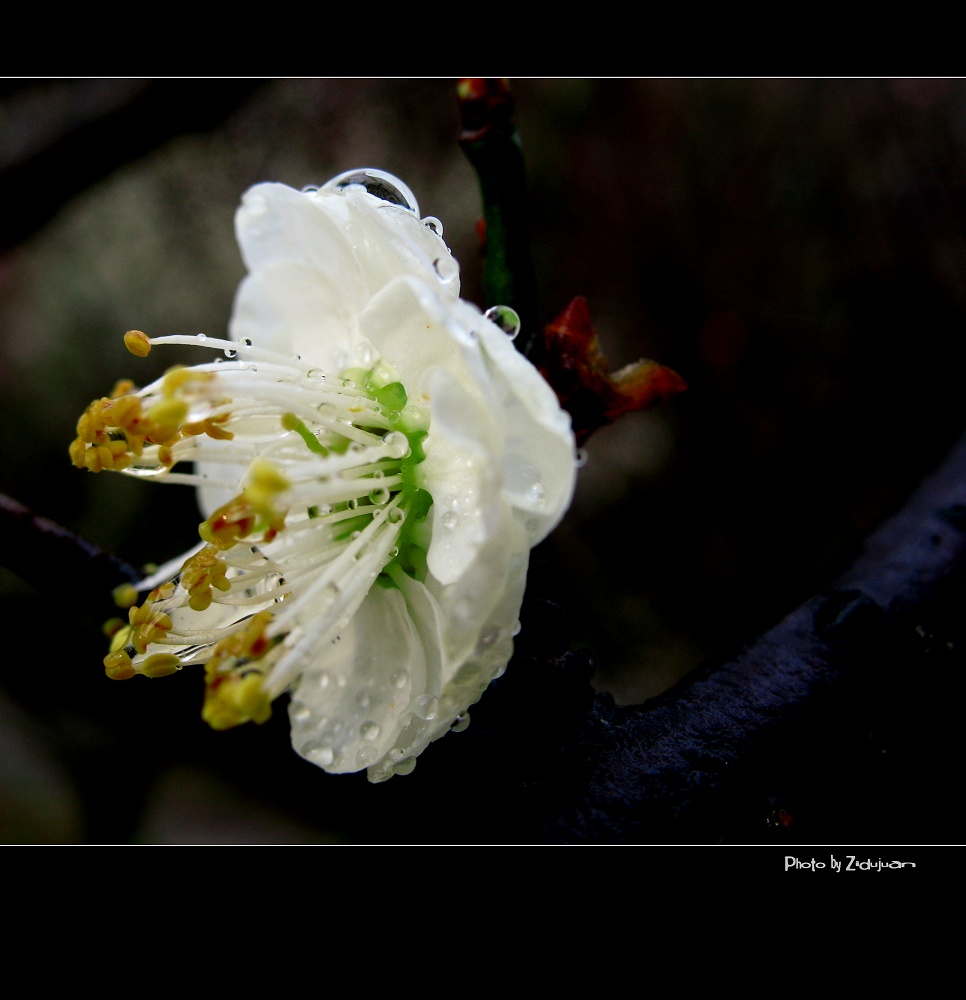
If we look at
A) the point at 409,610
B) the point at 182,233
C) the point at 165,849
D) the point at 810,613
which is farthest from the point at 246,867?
the point at 182,233

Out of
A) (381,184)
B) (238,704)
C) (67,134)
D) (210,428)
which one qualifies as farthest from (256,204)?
(67,134)

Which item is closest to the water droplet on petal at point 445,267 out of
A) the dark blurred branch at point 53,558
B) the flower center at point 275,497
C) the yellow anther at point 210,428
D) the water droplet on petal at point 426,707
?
the flower center at point 275,497

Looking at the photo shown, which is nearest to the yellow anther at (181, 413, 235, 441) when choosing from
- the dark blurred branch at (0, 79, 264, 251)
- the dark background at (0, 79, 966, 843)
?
the dark background at (0, 79, 966, 843)

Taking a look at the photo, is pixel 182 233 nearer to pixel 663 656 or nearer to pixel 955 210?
pixel 663 656

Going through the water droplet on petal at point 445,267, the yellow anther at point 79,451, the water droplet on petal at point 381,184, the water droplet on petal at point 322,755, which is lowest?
the water droplet on petal at point 322,755

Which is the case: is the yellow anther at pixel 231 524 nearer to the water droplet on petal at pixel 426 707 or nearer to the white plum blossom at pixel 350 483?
the white plum blossom at pixel 350 483

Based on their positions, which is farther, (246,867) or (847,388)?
(847,388)

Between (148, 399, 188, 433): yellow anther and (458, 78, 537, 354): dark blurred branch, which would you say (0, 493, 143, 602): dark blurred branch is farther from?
(458, 78, 537, 354): dark blurred branch
